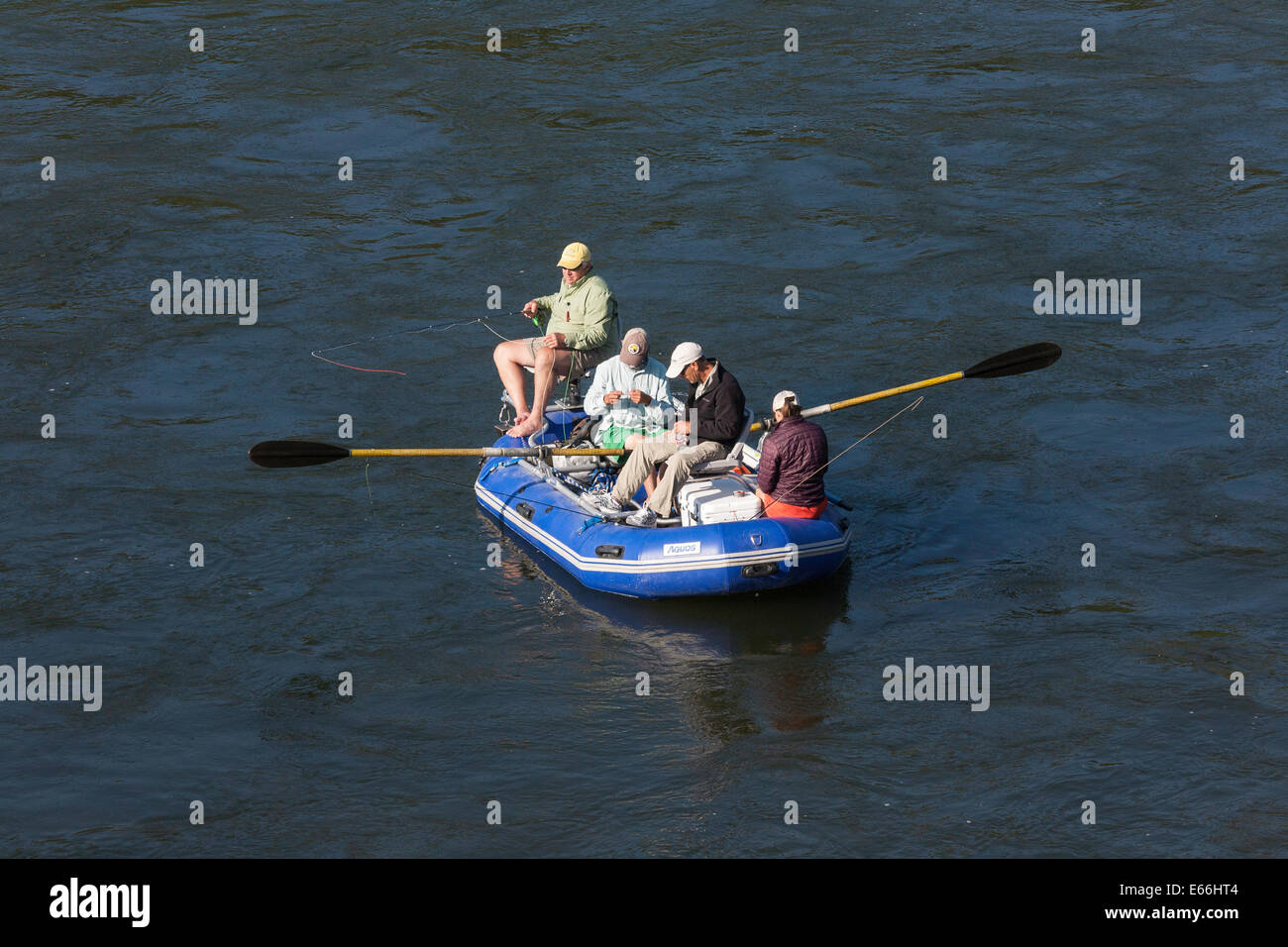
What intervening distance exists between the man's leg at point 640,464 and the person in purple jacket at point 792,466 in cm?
86

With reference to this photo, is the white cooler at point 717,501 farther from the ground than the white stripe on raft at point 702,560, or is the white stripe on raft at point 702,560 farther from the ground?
the white cooler at point 717,501

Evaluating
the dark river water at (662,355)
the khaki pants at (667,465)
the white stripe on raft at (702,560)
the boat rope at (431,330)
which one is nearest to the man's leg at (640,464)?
the khaki pants at (667,465)

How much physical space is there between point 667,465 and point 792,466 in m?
1.06

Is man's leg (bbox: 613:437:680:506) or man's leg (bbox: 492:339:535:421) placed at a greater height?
man's leg (bbox: 492:339:535:421)

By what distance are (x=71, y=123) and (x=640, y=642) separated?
15.3m

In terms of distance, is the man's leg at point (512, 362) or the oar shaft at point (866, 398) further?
the man's leg at point (512, 362)

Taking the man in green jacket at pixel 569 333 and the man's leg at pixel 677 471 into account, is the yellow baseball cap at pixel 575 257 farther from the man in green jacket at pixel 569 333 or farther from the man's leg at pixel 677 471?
the man's leg at pixel 677 471

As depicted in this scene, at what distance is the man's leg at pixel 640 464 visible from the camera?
12781 mm

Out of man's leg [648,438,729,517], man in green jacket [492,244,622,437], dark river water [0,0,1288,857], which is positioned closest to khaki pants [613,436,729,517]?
man's leg [648,438,729,517]

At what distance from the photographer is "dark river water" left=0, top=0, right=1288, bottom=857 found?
10.5 m

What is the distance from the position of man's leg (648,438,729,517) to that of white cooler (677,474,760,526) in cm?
10

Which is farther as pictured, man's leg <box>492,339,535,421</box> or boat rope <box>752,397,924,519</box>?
man's leg <box>492,339,535,421</box>

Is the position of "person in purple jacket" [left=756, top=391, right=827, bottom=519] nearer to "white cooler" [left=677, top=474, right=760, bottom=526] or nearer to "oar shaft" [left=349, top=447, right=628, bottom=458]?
"white cooler" [left=677, top=474, right=760, bottom=526]

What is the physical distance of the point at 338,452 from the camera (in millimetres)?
13000
